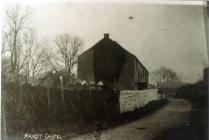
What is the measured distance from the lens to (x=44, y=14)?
1.90 feet

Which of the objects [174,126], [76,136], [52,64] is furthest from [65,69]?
[174,126]

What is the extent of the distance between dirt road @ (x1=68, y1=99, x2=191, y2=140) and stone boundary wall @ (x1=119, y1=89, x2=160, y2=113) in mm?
27

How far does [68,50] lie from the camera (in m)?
0.58

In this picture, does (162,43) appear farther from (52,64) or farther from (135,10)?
(52,64)

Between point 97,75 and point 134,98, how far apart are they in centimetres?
8

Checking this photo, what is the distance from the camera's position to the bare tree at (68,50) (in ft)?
1.87

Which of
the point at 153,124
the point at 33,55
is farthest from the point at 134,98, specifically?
the point at 33,55

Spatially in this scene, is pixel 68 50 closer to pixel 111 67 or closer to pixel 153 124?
pixel 111 67

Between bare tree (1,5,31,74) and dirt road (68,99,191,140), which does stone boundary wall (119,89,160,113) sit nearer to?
dirt road (68,99,191,140)

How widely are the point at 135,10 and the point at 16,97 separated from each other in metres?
0.28

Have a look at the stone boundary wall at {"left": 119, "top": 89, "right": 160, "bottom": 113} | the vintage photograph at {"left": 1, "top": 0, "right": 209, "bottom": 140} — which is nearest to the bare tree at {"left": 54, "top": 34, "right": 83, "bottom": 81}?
the vintage photograph at {"left": 1, "top": 0, "right": 209, "bottom": 140}

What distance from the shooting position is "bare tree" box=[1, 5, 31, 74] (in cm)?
57

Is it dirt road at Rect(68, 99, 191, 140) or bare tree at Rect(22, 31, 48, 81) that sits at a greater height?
bare tree at Rect(22, 31, 48, 81)

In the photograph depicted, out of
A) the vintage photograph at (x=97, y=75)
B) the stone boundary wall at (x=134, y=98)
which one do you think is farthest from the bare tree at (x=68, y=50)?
the stone boundary wall at (x=134, y=98)
